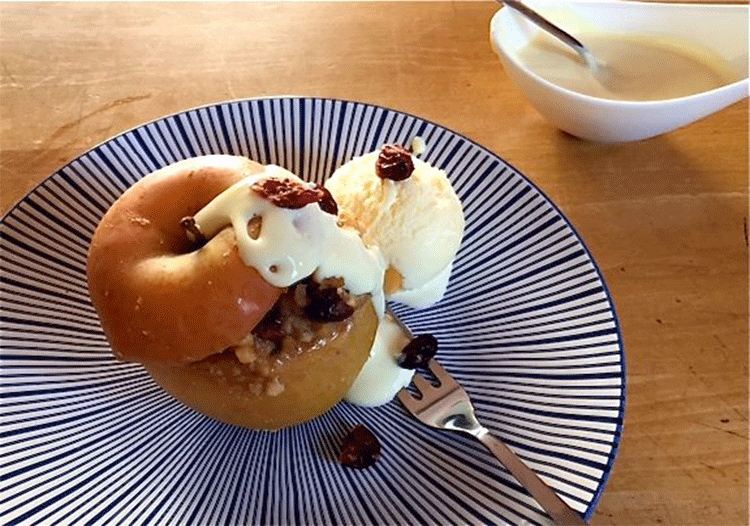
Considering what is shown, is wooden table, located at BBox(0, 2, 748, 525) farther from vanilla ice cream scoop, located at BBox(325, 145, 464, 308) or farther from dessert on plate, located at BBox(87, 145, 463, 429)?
dessert on plate, located at BBox(87, 145, 463, 429)

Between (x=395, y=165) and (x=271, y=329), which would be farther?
(x=395, y=165)

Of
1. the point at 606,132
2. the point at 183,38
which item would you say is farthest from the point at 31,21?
the point at 606,132

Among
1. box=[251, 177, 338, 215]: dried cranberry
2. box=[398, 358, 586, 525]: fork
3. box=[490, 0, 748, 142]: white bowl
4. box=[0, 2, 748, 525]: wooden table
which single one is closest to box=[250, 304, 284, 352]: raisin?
box=[251, 177, 338, 215]: dried cranberry

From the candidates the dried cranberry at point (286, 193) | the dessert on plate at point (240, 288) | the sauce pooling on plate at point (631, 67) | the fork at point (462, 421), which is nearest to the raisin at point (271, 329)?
the dessert on plate at point (240, 288)

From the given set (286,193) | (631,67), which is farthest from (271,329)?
(631,67)

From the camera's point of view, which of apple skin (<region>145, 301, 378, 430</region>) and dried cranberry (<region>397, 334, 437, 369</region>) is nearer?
apple skin (<region>145, 301, 378, 430</region>)

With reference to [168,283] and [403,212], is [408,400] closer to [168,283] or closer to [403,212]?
[403,212]

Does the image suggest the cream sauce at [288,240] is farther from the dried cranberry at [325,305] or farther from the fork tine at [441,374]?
the fork tine at [441,374]
